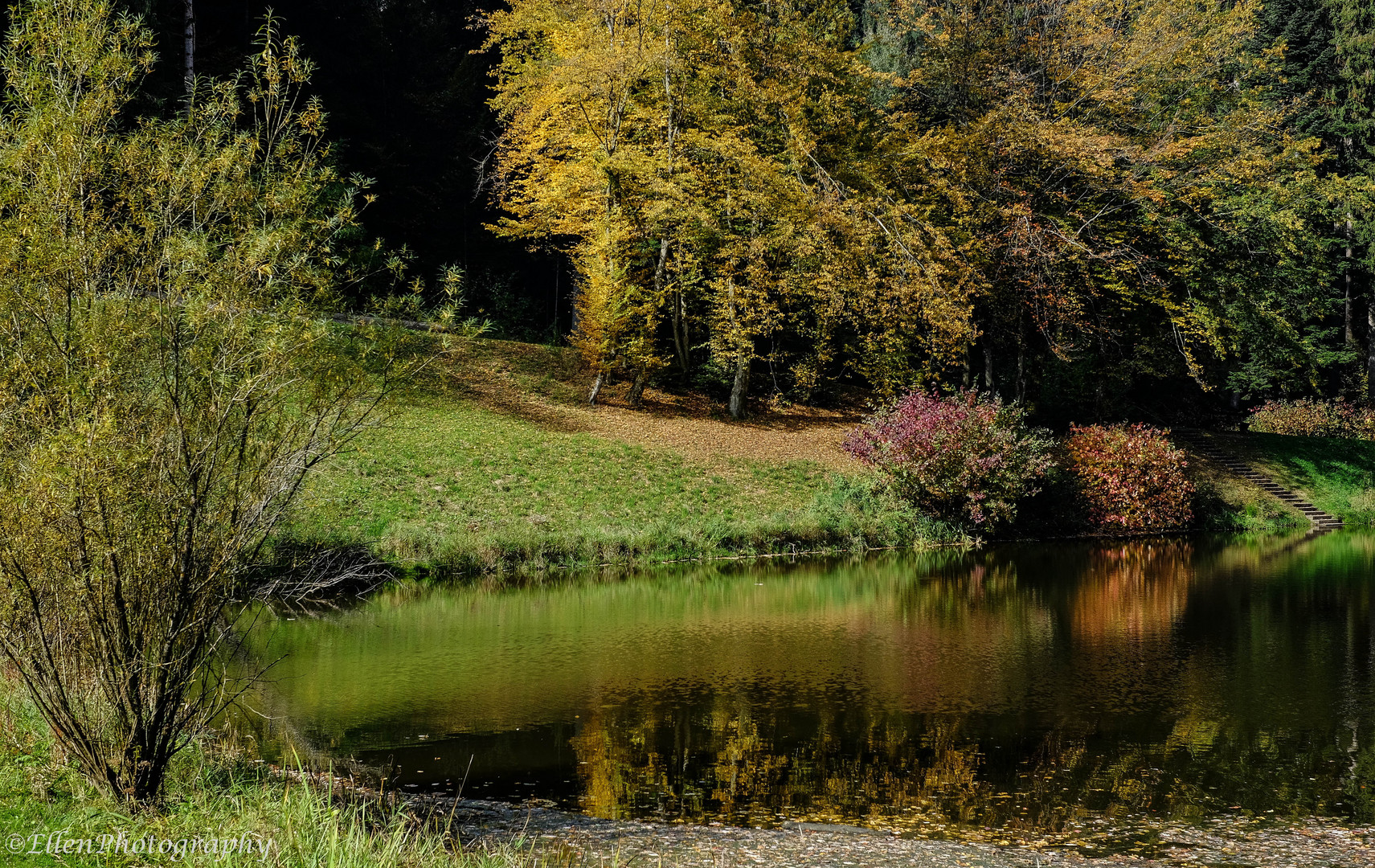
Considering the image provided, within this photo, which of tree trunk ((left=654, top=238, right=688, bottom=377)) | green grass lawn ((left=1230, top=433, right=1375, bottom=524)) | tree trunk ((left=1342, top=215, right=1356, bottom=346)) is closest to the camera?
tree trunk ((left=654, top=238, right=688, bottom=377))

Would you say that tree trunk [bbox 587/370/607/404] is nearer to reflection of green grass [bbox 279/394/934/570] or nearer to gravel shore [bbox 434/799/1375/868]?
reflection of green grass [bbox 279/394/934/570]

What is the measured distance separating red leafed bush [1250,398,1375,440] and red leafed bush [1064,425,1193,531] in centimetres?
1382

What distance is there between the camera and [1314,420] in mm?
39312

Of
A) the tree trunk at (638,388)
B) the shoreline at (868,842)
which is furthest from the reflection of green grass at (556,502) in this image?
the shoreline at (868,842)

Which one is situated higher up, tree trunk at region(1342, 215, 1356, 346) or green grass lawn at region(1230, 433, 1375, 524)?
tree trunk at region(1342, 215, 1356, 346)

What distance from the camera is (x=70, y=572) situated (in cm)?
659

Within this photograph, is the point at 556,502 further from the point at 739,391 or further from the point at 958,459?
the point at 739,391

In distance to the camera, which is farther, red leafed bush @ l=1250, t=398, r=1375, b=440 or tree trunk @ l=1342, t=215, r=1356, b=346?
tree trunk @ l=1342, t=215, r=1356, b=346

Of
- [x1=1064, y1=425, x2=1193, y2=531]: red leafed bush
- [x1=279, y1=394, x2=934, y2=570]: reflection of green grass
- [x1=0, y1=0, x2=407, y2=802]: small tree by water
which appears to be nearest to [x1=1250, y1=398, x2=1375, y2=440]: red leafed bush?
[x1=1064, y1=425, x2=1193, y2=531]: red leafed bush

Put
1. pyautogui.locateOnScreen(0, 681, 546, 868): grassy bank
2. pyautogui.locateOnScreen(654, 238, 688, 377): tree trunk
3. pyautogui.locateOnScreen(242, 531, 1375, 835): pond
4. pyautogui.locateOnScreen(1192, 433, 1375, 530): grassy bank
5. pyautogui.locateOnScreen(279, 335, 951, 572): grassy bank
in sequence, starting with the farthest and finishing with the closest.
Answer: pyautogui.locateOnScreen(1192, 433, 1375, 530): grassy bank, pyautogui.locateOnScreen(654, 238, 688, 377): tree trunk, pyautogui.locateOnScreen(279, 335, 951, 572): grassy bank, pyautogui.locateOnScreen(242, 531, 1375, 835): pond, pyautogui.locateOnScreen(0, 681, 546, 868): grassy bank

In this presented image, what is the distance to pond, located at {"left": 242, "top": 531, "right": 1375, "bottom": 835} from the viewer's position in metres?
8.59

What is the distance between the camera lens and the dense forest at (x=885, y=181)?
2780 centimetres

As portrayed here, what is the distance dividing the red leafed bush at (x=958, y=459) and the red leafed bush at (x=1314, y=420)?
19388mm

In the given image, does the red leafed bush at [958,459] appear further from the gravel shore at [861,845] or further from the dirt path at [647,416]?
the gravel shore at [861,845]
